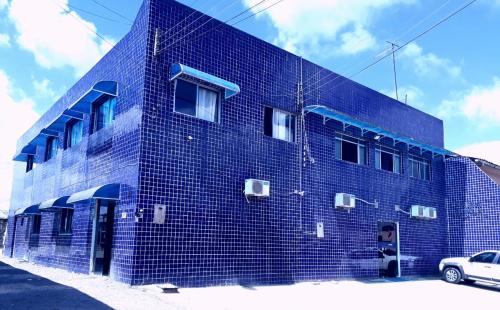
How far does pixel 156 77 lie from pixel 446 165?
54.3 ft

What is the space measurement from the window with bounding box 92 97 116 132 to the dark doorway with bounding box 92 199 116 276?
2.77m

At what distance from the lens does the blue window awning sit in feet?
40.2

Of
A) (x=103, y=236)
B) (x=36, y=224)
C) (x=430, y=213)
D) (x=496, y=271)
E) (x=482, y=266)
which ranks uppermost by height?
(x=430, y=213)

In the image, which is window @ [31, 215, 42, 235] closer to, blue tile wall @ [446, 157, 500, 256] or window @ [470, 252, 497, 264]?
window @ [470, 252, 497, 264]

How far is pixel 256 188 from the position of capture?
13.6m

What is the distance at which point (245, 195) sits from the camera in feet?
44.9

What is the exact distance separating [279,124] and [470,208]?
11596mm

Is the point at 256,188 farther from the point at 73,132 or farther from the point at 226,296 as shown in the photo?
the point at 73,132

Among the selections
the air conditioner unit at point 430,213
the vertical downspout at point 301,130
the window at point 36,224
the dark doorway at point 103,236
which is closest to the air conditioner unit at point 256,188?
the vertical downspout at point 301,130

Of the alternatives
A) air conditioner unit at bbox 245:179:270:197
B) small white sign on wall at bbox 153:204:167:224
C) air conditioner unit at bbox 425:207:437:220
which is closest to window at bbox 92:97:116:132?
small white sign on wall at bbox 153:204:167:224

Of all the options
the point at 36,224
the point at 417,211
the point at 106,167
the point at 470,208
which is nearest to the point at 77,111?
the point at 106,167

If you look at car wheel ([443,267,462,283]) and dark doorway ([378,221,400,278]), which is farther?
dark doorway ([378,221,400,278])

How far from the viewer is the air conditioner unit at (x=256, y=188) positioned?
13474 mm

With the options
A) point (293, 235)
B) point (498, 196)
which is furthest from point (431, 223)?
point (293, 235)
